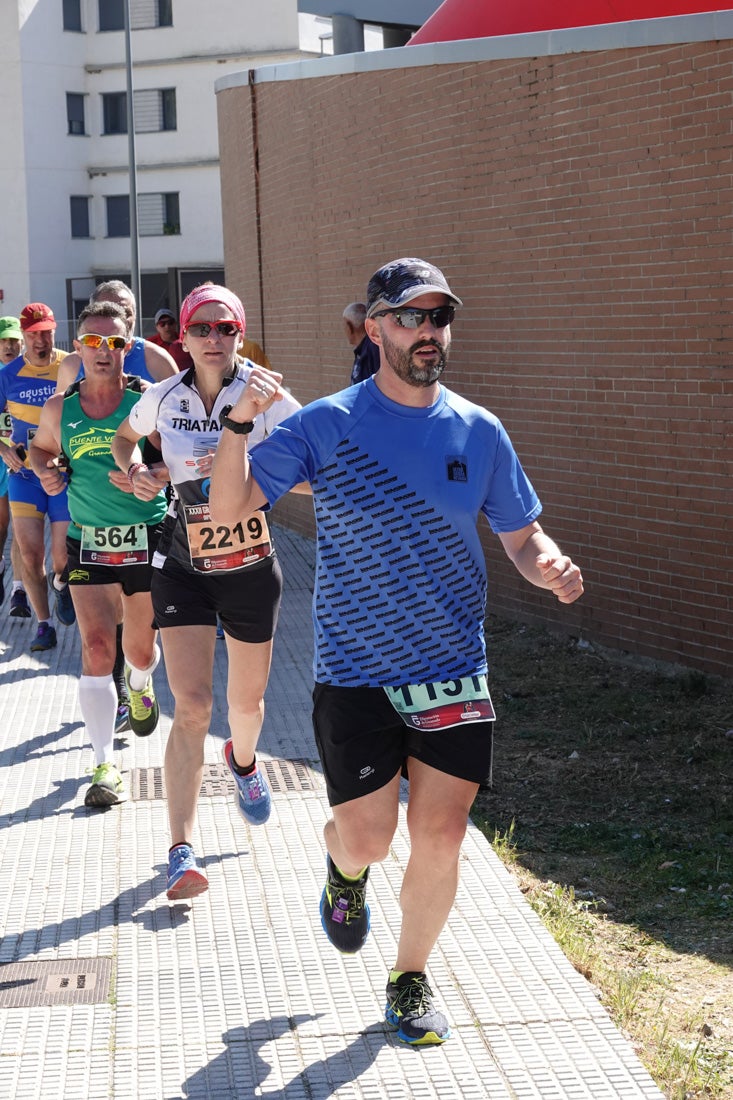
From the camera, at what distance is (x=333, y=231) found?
13.3 meters

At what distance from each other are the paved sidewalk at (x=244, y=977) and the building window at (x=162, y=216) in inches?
1855

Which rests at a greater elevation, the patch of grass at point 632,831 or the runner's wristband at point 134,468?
the runner's wristband at point 134,468

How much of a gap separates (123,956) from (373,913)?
890 mm

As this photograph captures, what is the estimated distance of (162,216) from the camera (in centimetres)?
5228

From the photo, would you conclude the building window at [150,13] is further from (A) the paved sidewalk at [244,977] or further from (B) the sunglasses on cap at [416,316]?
(B) the sunglasses on cap at [416,316]

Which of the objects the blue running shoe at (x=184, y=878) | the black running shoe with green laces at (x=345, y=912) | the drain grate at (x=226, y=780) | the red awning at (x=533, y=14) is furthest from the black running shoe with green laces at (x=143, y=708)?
the red awning at (x=533, y=14)

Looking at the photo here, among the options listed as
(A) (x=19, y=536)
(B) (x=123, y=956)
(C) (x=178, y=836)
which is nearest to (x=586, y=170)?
(A) (x=19, y=536)

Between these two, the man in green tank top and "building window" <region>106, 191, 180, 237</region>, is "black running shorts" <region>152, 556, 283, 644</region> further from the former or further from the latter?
"building window" <region>106, 191, 180, 237</region>

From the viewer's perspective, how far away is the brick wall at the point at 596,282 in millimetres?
8250

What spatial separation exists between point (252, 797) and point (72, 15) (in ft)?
170

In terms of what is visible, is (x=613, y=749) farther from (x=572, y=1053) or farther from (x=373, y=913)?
(x=572, y=1053)

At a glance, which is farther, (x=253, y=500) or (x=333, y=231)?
(x=333, y=231)

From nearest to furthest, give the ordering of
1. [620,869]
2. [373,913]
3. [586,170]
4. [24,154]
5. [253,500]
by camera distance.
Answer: [253,500] → [373,913] → [620,869] → [586,170] → [24,154]

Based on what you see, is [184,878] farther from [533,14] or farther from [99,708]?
[533,14]
